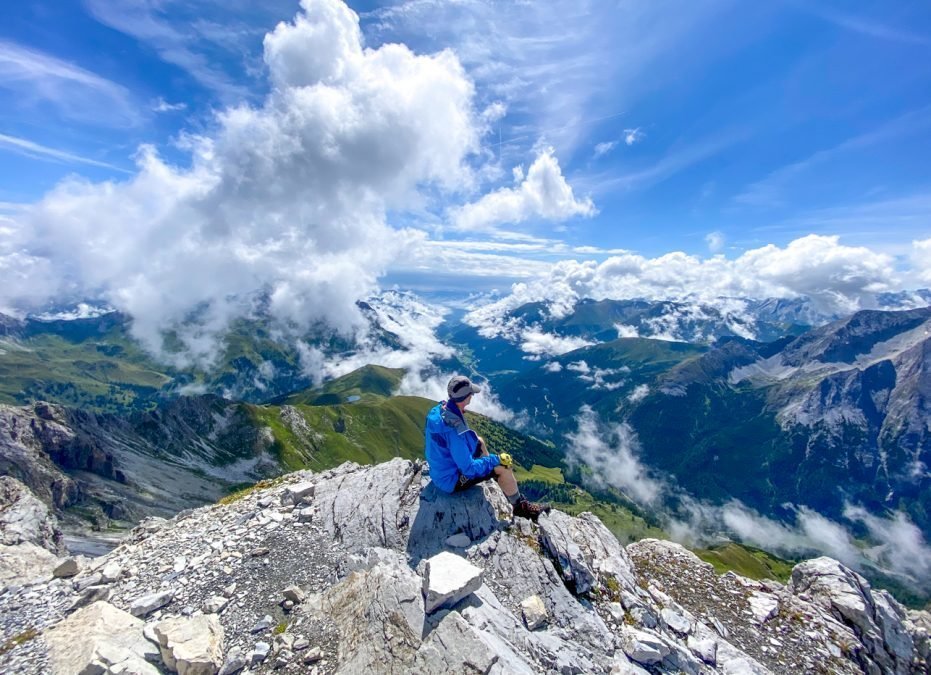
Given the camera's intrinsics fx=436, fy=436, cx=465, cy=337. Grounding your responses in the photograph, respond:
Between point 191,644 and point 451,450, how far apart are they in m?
7.95

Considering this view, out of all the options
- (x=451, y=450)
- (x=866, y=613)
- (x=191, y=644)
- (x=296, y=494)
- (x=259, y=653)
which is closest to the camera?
(x=191, y=644)

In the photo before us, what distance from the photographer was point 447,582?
1008 cm

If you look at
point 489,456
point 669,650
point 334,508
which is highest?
point 489,456

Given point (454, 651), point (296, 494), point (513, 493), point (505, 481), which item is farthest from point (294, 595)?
point (513, 493)

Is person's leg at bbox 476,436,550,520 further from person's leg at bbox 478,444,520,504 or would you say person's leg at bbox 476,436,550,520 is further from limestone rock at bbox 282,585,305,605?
limestone rock at bbox 282,585,305,605

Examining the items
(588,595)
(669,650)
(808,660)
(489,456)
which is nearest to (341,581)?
(489,456)

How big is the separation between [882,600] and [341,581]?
2347 cm

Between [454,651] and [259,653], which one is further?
[259,653]

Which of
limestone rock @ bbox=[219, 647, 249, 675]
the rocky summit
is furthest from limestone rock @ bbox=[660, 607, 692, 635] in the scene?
A: limestone rock @ bbox=[219, 647, 249, 675]

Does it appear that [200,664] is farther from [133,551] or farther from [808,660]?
[808,660]

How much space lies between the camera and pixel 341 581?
38.8ft

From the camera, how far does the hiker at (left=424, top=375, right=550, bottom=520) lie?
14.3m

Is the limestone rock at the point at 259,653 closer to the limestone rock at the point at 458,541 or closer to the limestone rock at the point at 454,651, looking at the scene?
the limestone rock at the point at 454,651

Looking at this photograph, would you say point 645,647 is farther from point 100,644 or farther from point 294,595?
point 100,644
